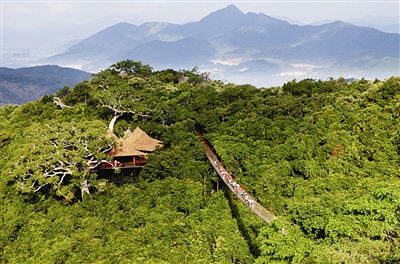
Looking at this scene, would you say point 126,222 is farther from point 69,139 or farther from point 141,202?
point 69,139

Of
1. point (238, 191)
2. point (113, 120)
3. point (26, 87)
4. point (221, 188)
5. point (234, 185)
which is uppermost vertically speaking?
point (26, 87)

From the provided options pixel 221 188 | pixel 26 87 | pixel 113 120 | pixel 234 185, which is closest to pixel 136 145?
pixel 113 120

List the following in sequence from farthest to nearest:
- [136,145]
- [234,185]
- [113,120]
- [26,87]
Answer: [26,87]
[113,120]
[136,145]
[234,185]

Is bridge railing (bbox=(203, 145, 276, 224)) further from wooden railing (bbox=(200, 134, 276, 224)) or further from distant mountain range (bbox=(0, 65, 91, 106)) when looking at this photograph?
distant mountain range (bbox=(0, 65, 91, 106))

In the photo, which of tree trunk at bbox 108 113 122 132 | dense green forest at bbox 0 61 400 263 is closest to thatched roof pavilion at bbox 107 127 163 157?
dense green forest at bbox 0 61 400 263

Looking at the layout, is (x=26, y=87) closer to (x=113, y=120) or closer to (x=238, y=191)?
(x=113, y=120)

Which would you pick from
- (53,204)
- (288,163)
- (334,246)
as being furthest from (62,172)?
(334,246)

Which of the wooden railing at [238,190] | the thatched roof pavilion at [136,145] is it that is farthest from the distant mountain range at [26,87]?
the wooden railing at [238,190]
